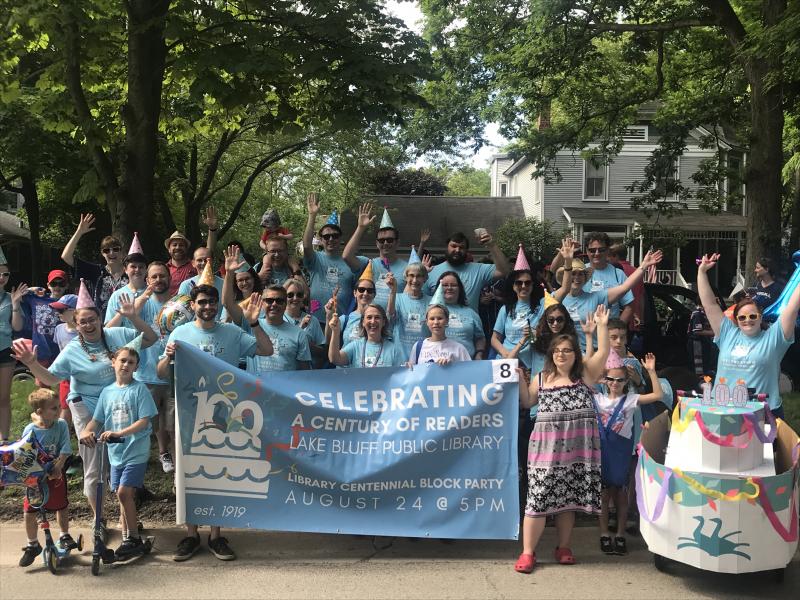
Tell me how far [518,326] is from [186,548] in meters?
3.00

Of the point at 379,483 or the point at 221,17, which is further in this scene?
the point at 221,17

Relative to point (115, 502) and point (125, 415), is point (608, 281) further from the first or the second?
point (115, 502)

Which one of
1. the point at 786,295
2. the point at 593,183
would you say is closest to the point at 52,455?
the point at 786,295

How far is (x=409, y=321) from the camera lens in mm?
6867

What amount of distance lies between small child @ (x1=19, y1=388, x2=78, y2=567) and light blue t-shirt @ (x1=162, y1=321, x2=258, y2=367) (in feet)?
3.16

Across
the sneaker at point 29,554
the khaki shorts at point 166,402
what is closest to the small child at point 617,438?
the khaki shorts at point 166,402

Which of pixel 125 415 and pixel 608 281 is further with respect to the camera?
pixel 608 281

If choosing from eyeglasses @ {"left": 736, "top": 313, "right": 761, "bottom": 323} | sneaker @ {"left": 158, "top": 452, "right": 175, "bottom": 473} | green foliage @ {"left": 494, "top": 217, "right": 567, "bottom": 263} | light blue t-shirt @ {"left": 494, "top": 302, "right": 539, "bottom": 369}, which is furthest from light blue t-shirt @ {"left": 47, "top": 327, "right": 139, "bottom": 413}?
Answer: green foliage @ {"left": 494, "top": 217, "right": 567, "bottom": 263}

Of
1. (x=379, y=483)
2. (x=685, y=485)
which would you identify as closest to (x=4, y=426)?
(x=379, y=483)

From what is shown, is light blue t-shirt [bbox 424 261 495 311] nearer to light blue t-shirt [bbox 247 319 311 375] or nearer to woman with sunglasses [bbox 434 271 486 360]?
woman with sunglasses [bbox 434 271 486 360]

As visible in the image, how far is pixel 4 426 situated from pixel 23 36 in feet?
13.6

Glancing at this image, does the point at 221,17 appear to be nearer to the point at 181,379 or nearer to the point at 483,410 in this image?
the point at 181,379

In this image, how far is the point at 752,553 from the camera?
16.0 ft

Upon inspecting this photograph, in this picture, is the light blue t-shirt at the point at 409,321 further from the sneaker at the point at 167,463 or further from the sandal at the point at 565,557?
the sneaker at the point at 167,463
